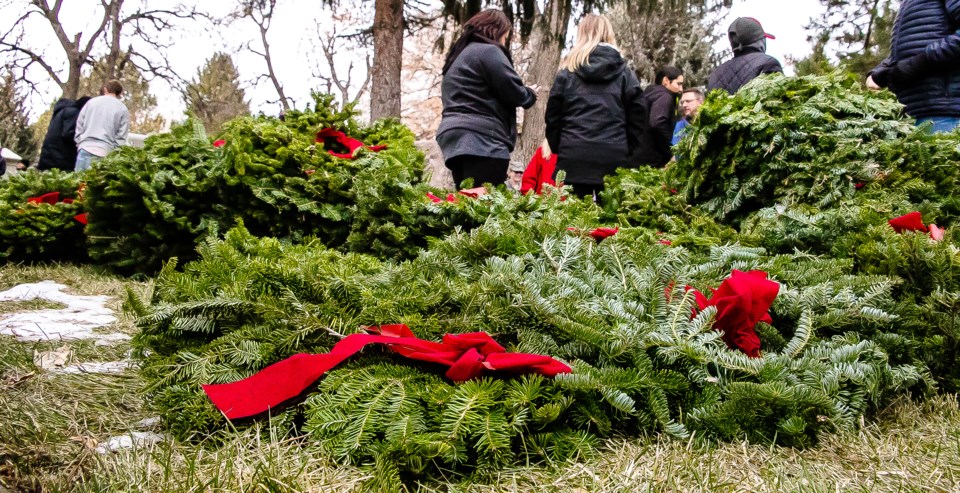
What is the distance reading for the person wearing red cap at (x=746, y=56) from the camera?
16.3 feet

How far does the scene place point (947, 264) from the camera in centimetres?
235

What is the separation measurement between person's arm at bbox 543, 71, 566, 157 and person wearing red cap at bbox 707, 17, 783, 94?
1.06m

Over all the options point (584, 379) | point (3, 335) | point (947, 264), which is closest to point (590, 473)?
point (584, 379)

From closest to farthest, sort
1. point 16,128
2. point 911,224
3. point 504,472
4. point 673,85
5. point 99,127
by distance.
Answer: point 504,472 < point 911,224 < point 673,85 < point 99,127 < point 16,128

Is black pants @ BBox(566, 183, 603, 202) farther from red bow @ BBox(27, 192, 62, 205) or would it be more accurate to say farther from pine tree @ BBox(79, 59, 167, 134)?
pine tree @ BBox(79, 59, 167, 134)

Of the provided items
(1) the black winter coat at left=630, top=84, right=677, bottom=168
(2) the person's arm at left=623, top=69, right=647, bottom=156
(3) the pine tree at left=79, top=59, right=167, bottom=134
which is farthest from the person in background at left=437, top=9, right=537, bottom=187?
(3) the pine tree at left=79, top=59, right=167, bottom=134

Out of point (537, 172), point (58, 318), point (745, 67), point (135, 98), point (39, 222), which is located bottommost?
point (58, 318)

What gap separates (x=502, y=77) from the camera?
4.82m

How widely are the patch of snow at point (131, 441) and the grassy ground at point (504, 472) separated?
0.03m

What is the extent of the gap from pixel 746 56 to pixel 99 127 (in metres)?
7.25

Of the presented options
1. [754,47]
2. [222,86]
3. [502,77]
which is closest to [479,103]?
[502,77]

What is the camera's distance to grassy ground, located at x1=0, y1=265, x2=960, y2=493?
4.71 ft

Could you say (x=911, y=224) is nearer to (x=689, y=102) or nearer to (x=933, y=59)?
(x=933, y=59)

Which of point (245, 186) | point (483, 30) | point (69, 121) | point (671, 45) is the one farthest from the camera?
point (671, 45)
